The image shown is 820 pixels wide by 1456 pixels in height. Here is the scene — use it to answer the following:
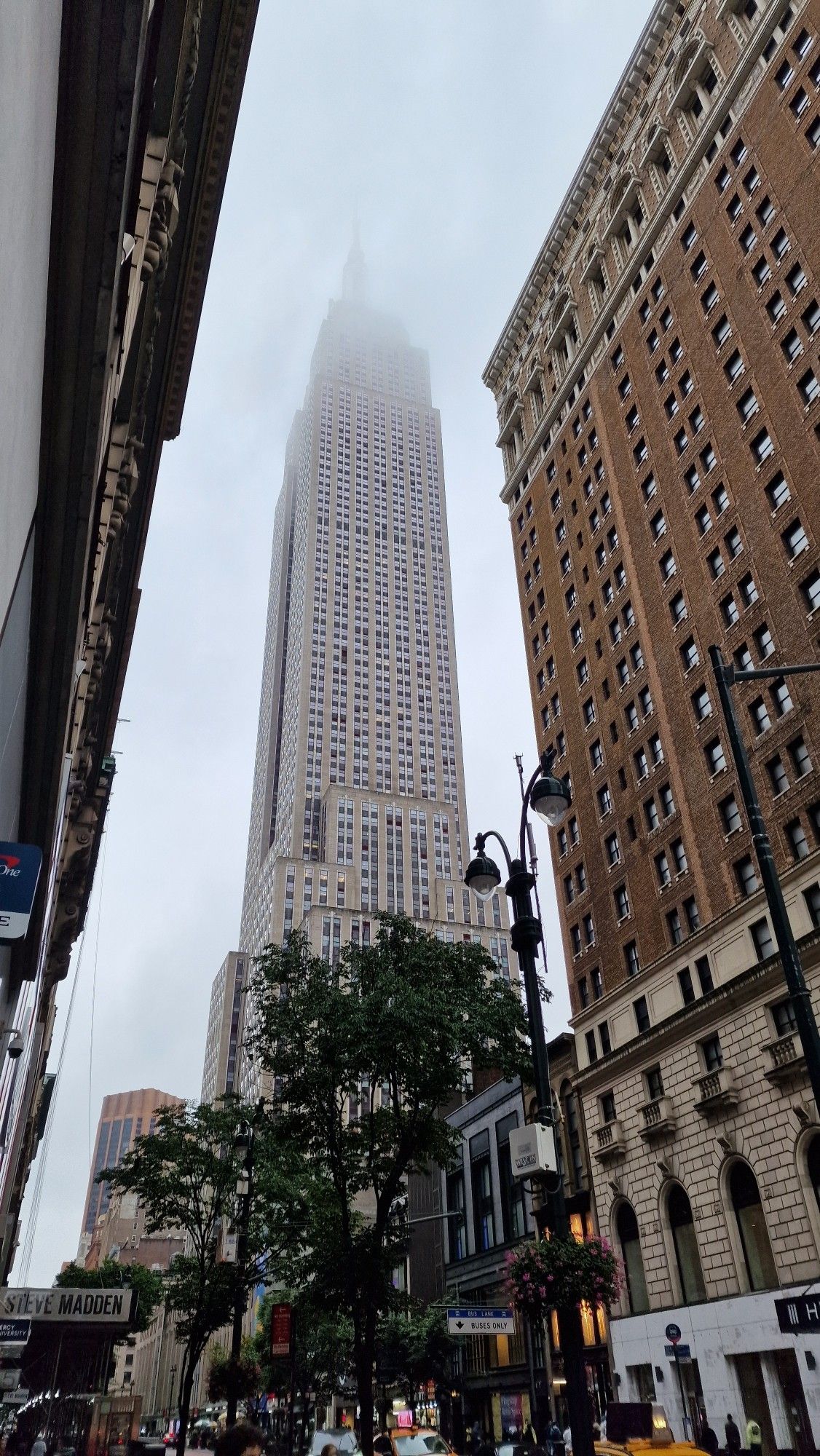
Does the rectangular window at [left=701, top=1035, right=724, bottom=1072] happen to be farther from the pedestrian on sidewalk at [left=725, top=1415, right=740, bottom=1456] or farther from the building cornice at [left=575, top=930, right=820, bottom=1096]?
the pedestrian on sidewalk at [left=725, top=1415, right=740, bottom=1456]

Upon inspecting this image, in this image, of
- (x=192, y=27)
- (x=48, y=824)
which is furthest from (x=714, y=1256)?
(x=192, y=27)

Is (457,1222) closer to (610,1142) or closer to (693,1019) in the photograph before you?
(610,1142)

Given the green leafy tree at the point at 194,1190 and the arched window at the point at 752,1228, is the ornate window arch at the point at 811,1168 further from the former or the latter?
the green leafy tree at the point at 194,1190

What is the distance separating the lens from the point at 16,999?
60.4 feet

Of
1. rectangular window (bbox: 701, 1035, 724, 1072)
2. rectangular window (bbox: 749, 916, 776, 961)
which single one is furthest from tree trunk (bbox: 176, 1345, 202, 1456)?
rectangular window (bbox: 749, 916, 776, 961)

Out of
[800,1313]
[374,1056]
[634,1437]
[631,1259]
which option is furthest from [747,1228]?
[800,1313]

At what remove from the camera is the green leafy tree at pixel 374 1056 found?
988 inches

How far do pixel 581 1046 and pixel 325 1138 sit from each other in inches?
1028

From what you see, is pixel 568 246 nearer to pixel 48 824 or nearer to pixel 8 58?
pixel 48 824

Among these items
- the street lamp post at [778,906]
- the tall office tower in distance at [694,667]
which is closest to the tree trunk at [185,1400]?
the tall office tower in distance at [694,667]

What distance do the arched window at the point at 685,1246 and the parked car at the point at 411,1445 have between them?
717 inches

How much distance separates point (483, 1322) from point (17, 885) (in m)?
21.3

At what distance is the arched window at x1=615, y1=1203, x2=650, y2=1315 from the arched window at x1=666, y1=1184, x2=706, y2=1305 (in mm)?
2636

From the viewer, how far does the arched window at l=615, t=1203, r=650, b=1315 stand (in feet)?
136
